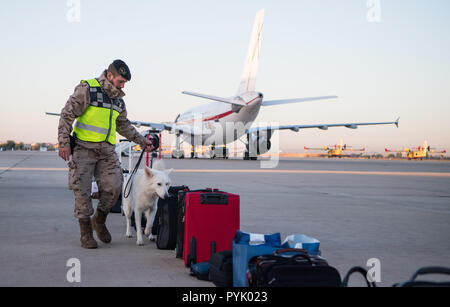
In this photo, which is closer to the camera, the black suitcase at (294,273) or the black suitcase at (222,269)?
the black suitcase at (294,273)

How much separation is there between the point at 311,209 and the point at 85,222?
4.60 meters

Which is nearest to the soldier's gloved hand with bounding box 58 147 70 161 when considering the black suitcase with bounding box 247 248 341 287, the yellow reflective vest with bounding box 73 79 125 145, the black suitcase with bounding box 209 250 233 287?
the yellow reflective vest with bounding box 73 79 125 145

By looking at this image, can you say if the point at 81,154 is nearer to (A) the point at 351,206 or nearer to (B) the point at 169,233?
(B) the point at 169,233

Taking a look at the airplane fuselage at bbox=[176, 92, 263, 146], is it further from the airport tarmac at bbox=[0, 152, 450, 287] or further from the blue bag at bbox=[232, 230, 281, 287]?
the blue bag at bbox=[232, 230, 281, 287]

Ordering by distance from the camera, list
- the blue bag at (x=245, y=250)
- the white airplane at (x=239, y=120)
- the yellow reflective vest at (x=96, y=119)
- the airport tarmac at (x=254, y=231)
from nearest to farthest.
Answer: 1. the blue bag at (x=245, y=250)
2. the airport tarmac at (x=254, y=231)
3. the yellow reflective vest at (x=96, y=119)
4. the white airplane at (x=239, y=120)

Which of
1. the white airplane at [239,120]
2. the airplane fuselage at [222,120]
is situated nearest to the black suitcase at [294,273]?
the white airplane at [239,120]

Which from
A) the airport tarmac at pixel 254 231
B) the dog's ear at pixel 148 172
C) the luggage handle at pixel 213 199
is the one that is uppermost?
the dog's ear at pixel 148 172

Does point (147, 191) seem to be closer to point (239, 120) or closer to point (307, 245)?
point (307, 245)

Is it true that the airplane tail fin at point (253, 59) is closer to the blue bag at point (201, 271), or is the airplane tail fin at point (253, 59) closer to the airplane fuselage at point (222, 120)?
the airplane fuselage at point (222, 120)

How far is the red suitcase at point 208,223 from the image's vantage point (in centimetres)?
443

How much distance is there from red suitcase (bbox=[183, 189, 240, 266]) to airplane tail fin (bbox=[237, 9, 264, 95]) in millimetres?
28979

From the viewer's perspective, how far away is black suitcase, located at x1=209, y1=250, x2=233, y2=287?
144 inches

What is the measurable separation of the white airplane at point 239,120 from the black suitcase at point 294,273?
25734 millimetres

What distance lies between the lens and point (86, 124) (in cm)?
539
